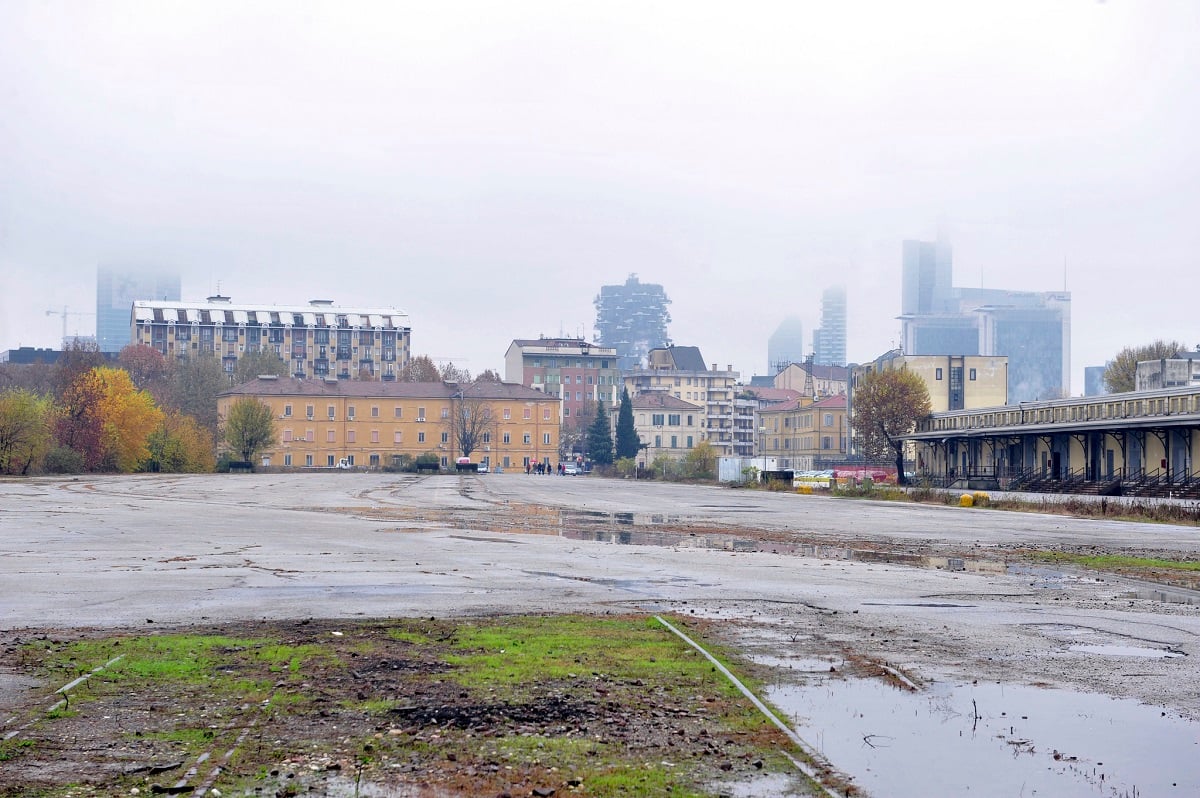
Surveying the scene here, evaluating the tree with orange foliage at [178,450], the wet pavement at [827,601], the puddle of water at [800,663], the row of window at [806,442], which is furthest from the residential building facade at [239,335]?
the puddle of water at [800,663]

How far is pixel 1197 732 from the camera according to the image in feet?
29.1

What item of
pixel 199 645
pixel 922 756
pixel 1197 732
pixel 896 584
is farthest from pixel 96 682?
pixel 896 584

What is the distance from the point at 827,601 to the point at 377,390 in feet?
442

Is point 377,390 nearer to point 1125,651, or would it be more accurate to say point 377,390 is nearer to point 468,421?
point 468,421

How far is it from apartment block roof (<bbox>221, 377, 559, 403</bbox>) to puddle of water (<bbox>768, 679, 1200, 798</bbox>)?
136m

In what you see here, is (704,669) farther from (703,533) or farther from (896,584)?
(703,533)

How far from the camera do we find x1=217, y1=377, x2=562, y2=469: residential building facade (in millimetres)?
143000

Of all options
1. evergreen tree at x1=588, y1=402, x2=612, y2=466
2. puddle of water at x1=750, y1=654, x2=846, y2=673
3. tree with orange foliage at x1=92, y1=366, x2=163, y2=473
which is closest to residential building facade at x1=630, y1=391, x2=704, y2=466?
evergreen tree at x1=588, y1=402, x2=612, y2=466

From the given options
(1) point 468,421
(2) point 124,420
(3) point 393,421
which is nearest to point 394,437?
(3) point 393,421

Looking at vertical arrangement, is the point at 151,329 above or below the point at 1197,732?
above

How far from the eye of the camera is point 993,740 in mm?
8570

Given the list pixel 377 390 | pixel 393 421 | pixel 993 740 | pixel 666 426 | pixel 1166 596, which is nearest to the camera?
pixel 993 740

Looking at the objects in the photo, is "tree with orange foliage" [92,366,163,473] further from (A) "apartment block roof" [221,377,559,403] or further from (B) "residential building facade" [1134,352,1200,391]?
(B) "residential building facade" [1134,352,1200,391]

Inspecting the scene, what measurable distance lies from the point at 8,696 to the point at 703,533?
23959 millimetres
